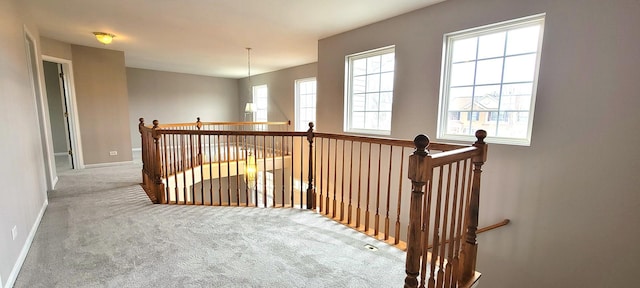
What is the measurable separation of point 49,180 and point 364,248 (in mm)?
4251

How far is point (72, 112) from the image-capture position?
4.72m

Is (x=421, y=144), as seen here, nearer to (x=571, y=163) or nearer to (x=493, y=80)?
(x=571, y=163)

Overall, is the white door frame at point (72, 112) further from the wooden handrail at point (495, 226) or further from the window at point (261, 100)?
the wooden handrail at point (495, 226)

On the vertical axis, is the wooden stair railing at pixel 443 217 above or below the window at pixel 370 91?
below

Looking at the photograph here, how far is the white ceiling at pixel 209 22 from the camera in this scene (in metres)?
2.97

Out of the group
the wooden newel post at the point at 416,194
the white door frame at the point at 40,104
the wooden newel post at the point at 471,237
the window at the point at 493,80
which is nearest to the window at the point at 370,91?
the window at the point at 493,80

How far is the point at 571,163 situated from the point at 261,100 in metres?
7.35

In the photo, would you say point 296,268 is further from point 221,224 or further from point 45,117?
point 45,117

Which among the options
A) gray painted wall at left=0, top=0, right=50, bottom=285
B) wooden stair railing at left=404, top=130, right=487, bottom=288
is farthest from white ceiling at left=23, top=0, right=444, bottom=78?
wooden stair railing at left=404, top=130, right=487, bottom=288

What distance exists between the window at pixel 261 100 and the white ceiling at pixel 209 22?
276 centimetres

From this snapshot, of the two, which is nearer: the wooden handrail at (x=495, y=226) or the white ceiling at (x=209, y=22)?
the wooden handrail at (x=495, y=226)

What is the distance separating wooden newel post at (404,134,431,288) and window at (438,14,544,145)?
1.94 m

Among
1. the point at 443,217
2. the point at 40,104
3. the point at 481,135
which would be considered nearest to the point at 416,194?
the point at 443,217

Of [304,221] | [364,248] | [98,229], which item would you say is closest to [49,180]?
[98,229]
